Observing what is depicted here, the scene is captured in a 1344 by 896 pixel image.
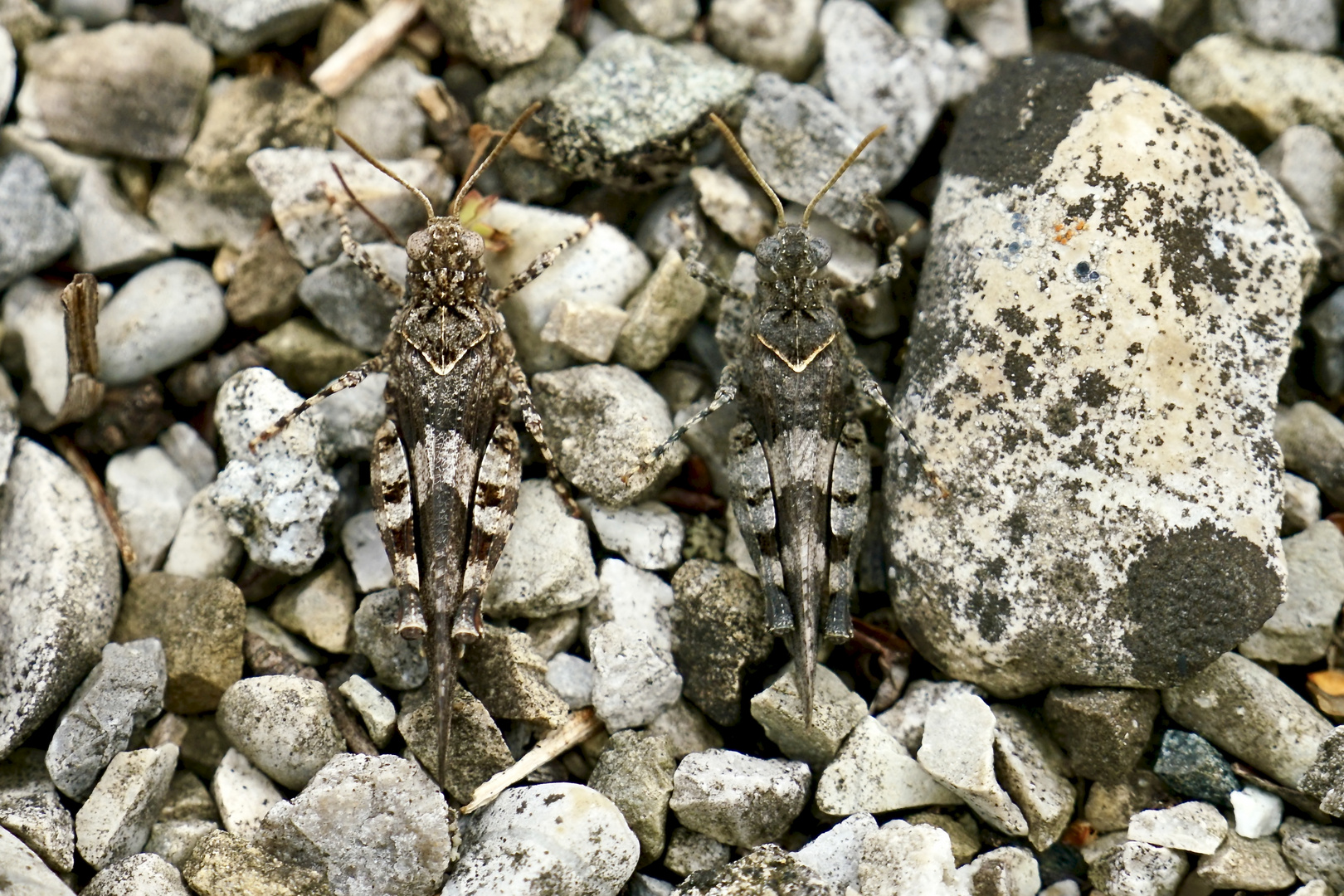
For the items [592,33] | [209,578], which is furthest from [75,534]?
[592,33]

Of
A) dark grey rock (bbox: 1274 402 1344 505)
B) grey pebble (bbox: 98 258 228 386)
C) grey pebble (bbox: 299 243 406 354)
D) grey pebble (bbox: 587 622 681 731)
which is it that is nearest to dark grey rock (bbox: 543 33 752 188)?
grey pebble (bbox: 299 243 406 354)

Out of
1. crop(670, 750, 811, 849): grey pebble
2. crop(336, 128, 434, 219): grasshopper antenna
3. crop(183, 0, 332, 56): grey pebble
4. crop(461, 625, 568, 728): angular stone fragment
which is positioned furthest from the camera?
crop(183, 0, 332, 56): grey pebble

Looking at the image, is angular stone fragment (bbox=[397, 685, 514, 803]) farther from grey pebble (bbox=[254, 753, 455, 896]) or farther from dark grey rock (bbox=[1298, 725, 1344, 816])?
dark grey rock (bbox=[1298, 725, 1344, 816])

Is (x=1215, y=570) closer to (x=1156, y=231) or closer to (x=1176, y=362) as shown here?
(x=1176, y=362)

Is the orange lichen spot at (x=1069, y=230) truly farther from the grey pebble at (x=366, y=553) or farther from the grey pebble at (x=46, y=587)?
the grey pebble at (x=46, y=587)

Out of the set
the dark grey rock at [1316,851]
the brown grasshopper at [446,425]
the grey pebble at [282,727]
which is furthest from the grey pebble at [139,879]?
the dark grey rock at [1316,851]
